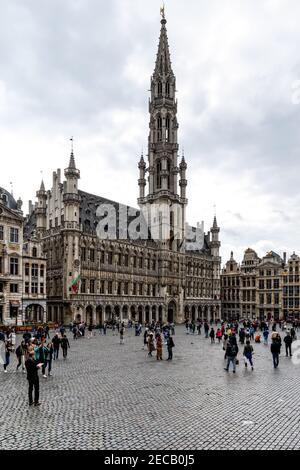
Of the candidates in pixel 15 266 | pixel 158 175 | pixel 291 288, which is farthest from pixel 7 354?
pixel 291 288

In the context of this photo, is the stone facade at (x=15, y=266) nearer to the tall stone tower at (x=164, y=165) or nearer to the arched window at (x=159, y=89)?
the tall stone tower at (x=164, y=165)

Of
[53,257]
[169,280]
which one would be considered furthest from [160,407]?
[169,280]

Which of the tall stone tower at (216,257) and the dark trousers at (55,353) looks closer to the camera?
the dark trousers at (55,353)

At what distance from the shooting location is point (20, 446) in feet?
36.1

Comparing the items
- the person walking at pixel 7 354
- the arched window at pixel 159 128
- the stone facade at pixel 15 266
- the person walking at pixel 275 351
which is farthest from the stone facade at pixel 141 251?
the person walking at pixel 275 351

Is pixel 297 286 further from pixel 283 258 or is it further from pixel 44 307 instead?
pixel 44 307

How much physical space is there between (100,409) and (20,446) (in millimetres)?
4100

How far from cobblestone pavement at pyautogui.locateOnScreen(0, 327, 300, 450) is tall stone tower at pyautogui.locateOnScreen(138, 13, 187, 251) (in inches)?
2694

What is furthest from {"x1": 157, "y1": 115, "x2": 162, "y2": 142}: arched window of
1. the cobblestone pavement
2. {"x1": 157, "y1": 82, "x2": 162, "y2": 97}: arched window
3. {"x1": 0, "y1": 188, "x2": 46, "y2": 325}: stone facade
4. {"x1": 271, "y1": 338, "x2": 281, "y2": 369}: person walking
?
{"x1": 271, "y1": 338, "x2": 281, "y2": 369}: person walking

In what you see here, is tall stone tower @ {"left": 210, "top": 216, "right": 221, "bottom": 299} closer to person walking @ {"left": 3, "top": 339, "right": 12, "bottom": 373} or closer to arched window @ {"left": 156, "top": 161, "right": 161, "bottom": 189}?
arched window @ {"left": 156, "top": 161, "right": 161, "bottom": 189}

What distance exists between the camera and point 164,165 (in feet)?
313

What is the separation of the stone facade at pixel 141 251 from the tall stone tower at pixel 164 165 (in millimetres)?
213

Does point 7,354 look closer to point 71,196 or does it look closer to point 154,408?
point 154,408

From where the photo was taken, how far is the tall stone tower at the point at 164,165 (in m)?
92.7
